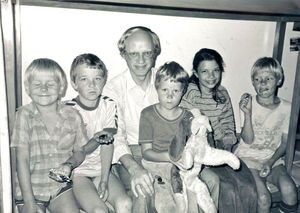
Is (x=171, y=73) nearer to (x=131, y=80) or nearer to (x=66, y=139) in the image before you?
(x=131, y=80)

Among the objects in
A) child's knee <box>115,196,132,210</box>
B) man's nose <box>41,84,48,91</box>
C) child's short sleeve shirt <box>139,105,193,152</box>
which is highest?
man's nose <box>41,84,48,91</box>

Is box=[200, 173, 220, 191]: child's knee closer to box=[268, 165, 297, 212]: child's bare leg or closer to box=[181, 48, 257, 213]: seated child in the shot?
box=[181, 48, 257, 213]: seated child

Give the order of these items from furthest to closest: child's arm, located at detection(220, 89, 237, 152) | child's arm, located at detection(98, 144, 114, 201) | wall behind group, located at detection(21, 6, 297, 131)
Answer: child's arm, located at detection(220, 89, 237, 152) → child's arm, located at detection(98, 144, 114, 201) → wall behind group, located at detection(21, 6, 297, 131)

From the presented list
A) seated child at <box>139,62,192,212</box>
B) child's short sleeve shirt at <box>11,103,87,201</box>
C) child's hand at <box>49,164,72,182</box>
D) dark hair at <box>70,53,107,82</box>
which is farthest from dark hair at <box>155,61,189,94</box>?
child's hand at <box>49,164,72,182</box>

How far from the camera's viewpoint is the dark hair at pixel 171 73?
1.13 metres

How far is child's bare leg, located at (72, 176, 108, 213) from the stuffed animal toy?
275 millimetres

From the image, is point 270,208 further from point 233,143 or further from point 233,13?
point 233,13

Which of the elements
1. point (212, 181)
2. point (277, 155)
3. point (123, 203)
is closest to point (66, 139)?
point (123, 203)

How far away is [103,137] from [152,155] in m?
0.19

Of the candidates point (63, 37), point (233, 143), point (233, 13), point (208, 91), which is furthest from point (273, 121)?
point (63, 37)

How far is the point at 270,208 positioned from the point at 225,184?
0.23 meters

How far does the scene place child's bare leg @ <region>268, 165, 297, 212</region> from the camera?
4.19 feet

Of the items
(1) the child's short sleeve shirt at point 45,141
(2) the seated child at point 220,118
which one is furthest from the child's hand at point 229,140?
(1) the child's short sleeve shirt at point 45,141

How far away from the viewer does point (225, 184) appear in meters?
1.21
